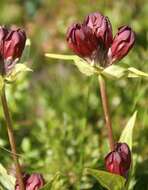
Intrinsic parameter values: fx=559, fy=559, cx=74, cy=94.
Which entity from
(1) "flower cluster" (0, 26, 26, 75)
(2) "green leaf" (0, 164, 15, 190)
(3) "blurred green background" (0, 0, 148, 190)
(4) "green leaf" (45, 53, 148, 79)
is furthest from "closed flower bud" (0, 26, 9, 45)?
(3) "blurred green background" (0, 0, 148, 190)

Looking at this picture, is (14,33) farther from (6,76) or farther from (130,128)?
(130,128)

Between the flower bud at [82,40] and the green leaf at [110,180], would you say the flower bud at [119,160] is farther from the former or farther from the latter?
the flower bud at [82,40]

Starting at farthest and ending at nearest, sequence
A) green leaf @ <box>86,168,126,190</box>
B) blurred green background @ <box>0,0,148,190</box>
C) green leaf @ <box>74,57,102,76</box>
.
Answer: blurred green background @ <box>0,0,148,190</box> < green leaf @ <box>74,57,102,76</box> < green leaf @ <box>86,168,126,190</box>

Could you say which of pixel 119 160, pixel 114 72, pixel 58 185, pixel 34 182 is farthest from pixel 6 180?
pixel 114 72

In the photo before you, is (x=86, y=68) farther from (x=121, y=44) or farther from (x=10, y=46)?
(x=10, y=46)

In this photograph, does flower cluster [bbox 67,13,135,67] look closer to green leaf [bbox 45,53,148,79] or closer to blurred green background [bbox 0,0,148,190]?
green leaf [bbox 45,53,148,79]

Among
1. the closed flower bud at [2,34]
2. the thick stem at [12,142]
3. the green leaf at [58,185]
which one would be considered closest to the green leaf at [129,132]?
the green leaf at [58,185]

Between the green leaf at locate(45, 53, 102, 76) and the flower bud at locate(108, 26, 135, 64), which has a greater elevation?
the flower bud at locate(108, 26, 135, 64)
